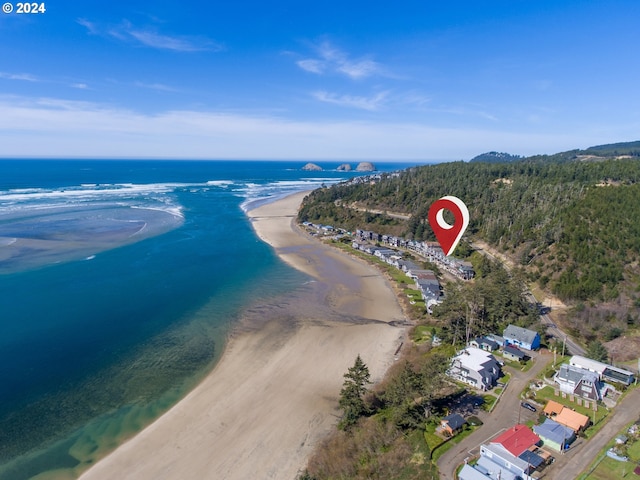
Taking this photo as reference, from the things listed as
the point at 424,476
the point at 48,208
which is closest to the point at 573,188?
the point at 424,476

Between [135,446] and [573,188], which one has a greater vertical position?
[573,188]

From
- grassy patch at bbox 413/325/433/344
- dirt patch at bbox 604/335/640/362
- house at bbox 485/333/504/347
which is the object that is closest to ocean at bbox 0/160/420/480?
grassy patch at bbox 413/325/433/344

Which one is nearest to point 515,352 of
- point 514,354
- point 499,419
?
point 514,354

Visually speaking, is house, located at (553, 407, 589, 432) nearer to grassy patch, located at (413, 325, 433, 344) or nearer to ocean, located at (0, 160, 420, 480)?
grassy patch, located at (413, 325, 433, 344)

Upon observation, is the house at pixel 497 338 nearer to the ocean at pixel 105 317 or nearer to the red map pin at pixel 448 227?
the red map pin at pixel 448 227

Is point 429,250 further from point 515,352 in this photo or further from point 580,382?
point 580,382

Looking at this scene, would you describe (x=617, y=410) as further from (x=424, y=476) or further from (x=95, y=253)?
(x=95, y=253)

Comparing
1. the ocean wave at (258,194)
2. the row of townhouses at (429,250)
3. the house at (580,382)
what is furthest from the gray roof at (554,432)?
the ocean wave at (258,194)
